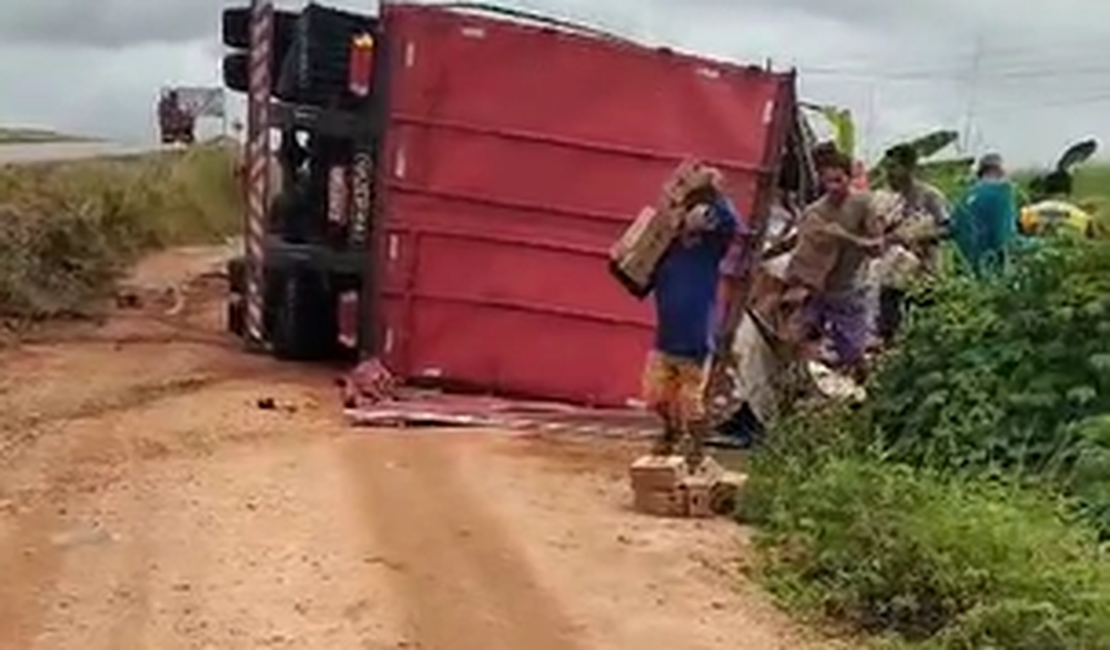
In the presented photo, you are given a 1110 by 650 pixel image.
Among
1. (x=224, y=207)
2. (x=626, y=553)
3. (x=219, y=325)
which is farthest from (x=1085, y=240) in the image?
(x=224, y=207)

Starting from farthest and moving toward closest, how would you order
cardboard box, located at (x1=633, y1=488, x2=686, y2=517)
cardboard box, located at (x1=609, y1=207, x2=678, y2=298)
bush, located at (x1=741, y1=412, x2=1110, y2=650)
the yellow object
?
the yellow object → cardboard box, located at (x1=609, y1=207, x2=678, y2=298) → cardboard box, located at (x1=633, y1=488, x2=686, y2=517) → bush, located at (x1=741, y1=412, x2=1110, y2=650)

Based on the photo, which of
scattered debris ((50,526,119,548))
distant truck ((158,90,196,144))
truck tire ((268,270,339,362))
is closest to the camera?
scattered debris ((50,526,119,548))

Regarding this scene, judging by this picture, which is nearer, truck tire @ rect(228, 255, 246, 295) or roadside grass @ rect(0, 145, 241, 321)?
truck tire @ rect(228, 255, 246, 295)

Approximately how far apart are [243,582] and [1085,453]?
3805mm

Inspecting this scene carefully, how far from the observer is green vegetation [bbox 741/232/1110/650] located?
26.0ft

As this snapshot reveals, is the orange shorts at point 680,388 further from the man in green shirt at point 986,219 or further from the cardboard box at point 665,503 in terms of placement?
the man in green shirt at point 986,219

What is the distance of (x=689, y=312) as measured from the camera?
10.6 m

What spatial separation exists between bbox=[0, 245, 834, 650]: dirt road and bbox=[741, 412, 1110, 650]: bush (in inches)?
10.1

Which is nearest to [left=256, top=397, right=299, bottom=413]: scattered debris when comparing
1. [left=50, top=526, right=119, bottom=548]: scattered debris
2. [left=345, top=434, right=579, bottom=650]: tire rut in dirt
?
[left=345, top=434, right=579, bottom=650]: tire rut in dirt

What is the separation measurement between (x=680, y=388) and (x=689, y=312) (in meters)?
0.40

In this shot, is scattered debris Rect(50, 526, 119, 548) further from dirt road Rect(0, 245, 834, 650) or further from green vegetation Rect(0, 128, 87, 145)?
green vegetation Rect(0, 128, 87, 145)

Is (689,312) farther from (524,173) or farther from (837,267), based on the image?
(524,173)

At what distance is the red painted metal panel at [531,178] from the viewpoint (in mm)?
13656

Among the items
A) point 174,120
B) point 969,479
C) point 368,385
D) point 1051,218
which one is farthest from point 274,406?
point 174,120
